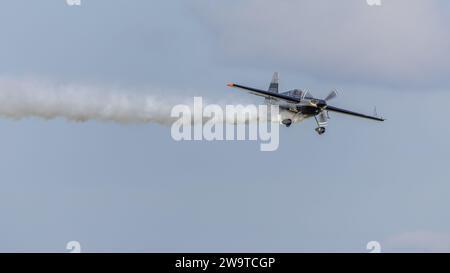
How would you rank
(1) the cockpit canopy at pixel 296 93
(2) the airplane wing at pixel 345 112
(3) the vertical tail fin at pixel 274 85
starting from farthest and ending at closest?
(3) the vertical tail fin at pixel 274 85, (2) the airplane wing at pixel 345 112, (1) the cockpit canopy at pixel 296 93

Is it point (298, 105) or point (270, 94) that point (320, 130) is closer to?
point (298, 105)

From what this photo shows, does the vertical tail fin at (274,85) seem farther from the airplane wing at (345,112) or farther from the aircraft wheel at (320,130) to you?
the aircraft wheel at (320,130)

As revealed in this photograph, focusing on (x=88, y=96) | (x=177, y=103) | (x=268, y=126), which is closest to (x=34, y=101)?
(x=88, y=96)

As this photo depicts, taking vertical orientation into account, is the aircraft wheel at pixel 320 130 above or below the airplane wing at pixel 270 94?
below

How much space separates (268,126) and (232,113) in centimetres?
340

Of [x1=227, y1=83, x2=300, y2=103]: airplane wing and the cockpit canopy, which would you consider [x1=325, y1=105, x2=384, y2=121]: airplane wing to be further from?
[x1=227, y1=83, x2=300, y2=103]: airplane wing

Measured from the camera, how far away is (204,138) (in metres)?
132

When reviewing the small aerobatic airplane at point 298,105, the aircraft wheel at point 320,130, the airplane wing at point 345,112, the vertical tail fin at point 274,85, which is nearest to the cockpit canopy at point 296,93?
the small aerobatic airplane at point 298,105

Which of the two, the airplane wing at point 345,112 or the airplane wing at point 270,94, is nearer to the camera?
the airplane wing at point 270,94

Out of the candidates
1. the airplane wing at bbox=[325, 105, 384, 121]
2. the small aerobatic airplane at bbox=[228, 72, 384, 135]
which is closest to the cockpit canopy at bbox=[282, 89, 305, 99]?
the small aerobatic airplane at bbox=[228, 72, 384, 135]

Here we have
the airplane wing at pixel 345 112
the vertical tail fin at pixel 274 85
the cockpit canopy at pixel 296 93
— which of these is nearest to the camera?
the cockpit canopy at pixel 296 93

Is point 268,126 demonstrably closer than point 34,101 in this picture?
No

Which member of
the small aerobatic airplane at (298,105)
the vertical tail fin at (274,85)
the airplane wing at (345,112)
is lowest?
the small aerobatic airplane at (298,105)
